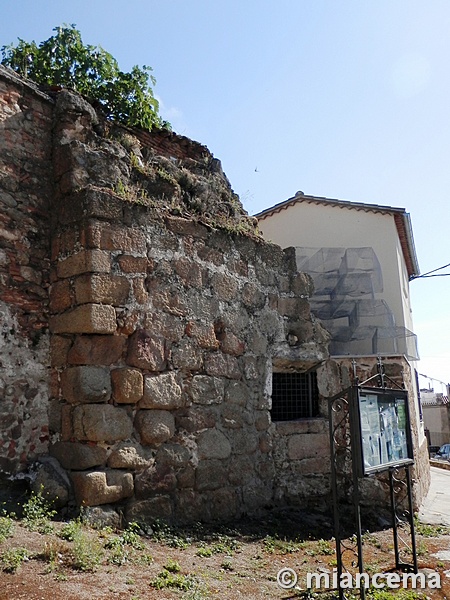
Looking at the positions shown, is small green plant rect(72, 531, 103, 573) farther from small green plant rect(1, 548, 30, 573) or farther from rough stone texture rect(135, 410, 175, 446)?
rough stone texture rect(135, 410, 175, 446)

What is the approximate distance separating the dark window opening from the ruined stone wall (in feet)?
9.25

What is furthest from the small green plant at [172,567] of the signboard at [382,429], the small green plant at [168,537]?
the signboard at [382,429]

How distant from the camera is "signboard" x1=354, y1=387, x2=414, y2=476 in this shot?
4.20m

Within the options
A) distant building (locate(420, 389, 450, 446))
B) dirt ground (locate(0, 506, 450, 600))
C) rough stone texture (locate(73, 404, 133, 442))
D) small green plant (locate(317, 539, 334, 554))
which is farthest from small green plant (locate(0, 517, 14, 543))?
distant building (locate(420, 389, 450, 446))

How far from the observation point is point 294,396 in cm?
677

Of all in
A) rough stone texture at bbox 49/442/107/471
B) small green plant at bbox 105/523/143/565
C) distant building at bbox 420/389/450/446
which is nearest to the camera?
small green plant at bbox 105/523/143/565

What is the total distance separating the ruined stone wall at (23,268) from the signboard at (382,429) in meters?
2.65

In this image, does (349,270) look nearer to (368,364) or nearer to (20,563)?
(368,364)

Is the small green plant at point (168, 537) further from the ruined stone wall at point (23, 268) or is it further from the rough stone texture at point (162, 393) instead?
the ruined stone wall at point (23, 268)

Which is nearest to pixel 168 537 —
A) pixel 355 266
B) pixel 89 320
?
pixel 89 320

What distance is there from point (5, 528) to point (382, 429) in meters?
2.91

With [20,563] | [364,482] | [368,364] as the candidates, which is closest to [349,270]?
[368,364]

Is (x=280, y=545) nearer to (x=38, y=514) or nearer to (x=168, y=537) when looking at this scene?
(x=168, y=537)

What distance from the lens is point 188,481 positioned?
5.11m
